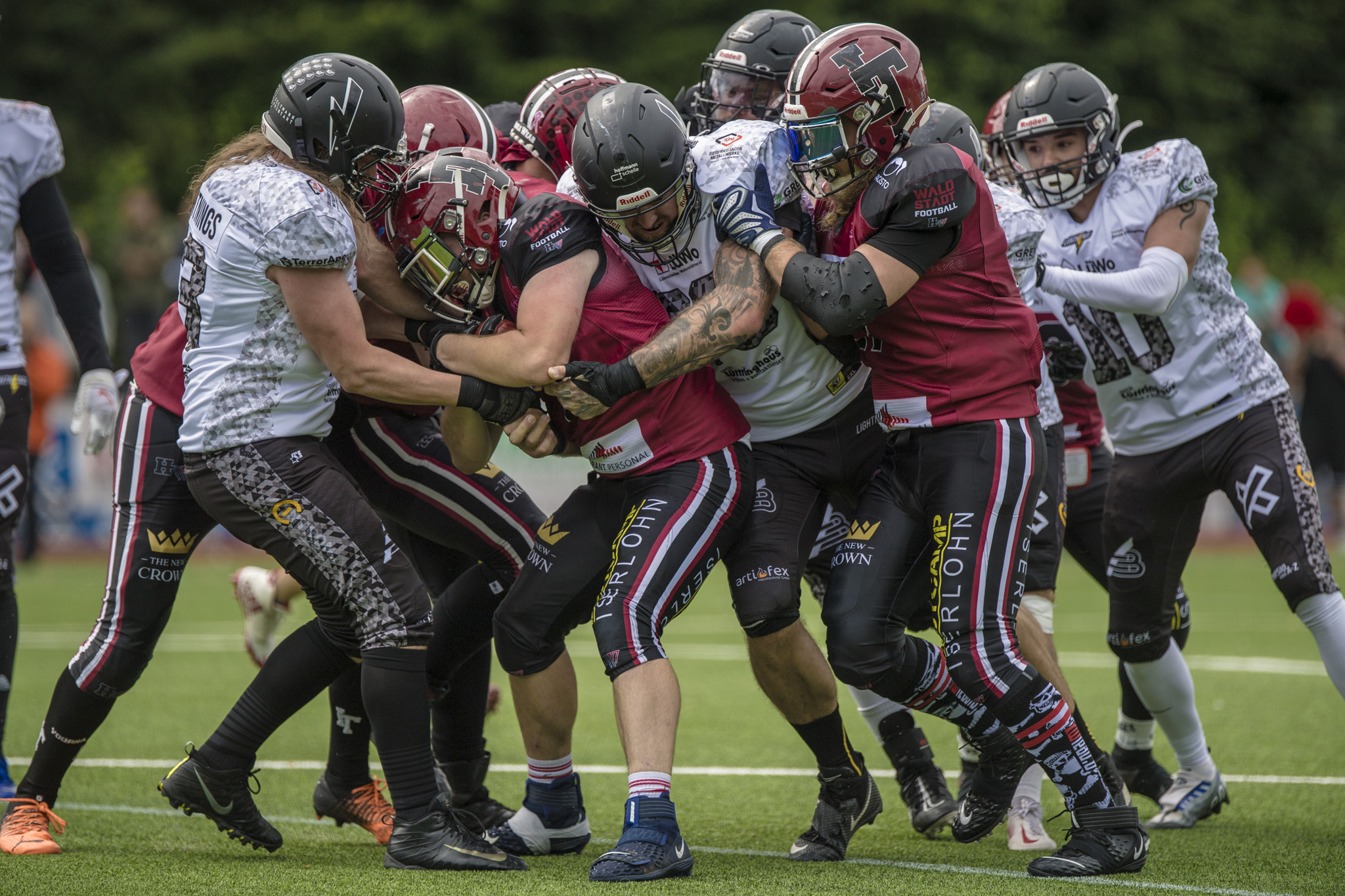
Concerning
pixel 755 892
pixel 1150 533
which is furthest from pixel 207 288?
pixel 1150 533

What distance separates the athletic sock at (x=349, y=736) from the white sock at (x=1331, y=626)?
3060mm

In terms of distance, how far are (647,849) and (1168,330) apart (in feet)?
8.44

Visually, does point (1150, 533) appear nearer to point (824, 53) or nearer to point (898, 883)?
point (898, 883)

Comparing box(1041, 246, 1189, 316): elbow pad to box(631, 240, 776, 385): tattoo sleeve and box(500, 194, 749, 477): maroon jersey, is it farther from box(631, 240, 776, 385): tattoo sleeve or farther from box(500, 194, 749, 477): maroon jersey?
box(500, 194, 749, 477): maroon jersey

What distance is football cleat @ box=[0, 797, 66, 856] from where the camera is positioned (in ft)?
14.1

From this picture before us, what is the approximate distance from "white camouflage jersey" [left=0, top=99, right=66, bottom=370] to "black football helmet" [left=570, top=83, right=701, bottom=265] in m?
2.02

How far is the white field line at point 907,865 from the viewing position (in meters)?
3.84

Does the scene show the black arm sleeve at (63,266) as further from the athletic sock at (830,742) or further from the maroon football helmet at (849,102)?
the athletic sock at (830,742)

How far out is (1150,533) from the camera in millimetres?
5031

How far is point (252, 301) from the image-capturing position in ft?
13.3

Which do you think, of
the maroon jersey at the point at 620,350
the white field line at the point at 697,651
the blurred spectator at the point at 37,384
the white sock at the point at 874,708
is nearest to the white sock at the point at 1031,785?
the white sock at the point at 874,708

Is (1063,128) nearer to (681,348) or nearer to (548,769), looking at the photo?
(681,348)

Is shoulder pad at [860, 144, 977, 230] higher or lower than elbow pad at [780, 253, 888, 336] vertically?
higher

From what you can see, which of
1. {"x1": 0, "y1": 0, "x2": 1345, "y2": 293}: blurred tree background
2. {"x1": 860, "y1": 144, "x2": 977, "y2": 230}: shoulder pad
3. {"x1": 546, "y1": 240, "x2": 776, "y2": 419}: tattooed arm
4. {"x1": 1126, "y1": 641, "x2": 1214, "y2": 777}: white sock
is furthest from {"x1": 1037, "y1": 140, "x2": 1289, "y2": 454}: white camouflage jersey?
{"x1": 0, "y1": 0, "x2": 1345, "y2": 293}: blurred tree background
